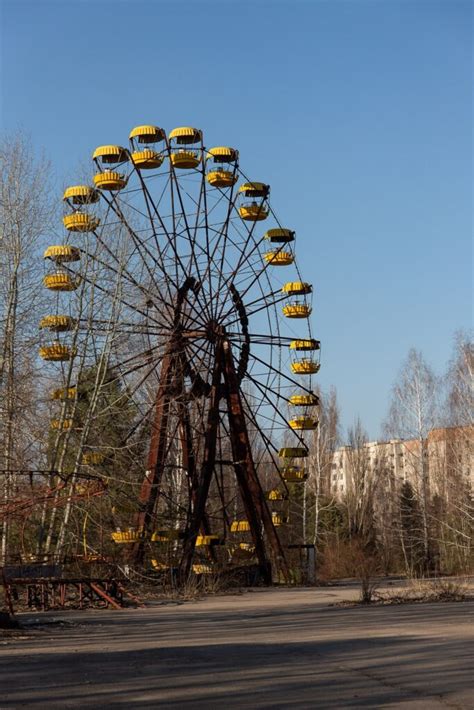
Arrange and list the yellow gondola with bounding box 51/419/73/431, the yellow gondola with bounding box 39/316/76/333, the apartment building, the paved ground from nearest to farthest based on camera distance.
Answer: the paved ground < the yellow gondola with bounding box 51/419/73/431 < the yellow gondola with bounding box 39/316/76/333 < the apartment building

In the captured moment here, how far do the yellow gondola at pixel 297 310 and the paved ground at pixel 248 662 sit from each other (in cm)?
1792

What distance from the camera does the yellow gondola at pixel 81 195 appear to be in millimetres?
31727

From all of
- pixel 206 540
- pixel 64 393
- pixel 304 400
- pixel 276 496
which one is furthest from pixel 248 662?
pixel 304 400

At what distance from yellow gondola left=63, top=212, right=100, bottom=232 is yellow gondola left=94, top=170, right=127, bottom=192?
105cm

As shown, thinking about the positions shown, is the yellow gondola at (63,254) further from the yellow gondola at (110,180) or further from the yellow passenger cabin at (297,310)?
the yellow passenger cabin at (297,310)

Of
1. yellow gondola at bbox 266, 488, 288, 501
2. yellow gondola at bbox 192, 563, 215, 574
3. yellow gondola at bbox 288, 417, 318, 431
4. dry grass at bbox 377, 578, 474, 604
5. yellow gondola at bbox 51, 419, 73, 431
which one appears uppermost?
Result: yellow gondola at bbox 288, 417, 318, 431

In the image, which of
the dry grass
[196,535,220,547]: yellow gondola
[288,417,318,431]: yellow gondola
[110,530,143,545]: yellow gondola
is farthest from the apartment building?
the dry grass

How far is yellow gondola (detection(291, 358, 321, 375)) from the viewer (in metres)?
34.8

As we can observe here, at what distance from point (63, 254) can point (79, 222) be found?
1099 mm

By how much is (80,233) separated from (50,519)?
8.78 m

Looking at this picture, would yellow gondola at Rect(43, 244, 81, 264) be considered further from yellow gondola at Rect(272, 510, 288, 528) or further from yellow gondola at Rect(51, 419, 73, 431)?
yellow gondola at Rect(272, 510, 288, 528)

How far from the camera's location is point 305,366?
34875 millimetres

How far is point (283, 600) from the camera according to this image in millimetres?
24422

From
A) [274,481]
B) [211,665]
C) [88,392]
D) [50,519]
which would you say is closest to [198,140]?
[88,392]
